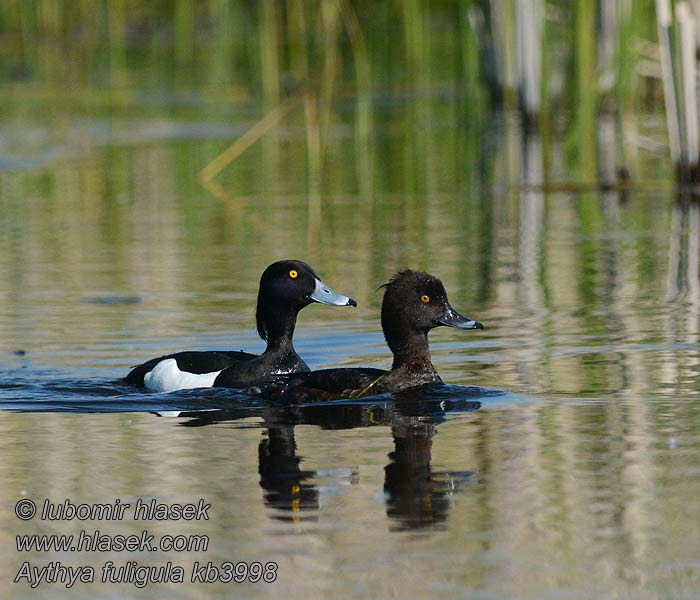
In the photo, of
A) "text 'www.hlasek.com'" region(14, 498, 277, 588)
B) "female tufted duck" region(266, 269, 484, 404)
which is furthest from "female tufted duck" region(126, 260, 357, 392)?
"text 'www.hlasek.com'" region(14, 498, 277, 588)

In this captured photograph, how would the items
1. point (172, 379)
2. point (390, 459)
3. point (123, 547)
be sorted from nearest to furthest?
point (123, 547) → point (390, 459) → point (172, 379)

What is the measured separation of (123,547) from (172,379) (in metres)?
3.43

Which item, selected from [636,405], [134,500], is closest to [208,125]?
[636,405]

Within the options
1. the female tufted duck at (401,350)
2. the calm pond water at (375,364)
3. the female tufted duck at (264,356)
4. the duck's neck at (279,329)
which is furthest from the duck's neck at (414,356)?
the duck's neck at (279,329)

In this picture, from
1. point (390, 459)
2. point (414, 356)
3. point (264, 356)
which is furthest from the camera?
point (264, 356)

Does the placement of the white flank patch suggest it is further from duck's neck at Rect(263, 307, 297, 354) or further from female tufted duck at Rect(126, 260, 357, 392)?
duck's neck at Rect(263, 307, 297, 354)

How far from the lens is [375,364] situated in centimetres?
1014

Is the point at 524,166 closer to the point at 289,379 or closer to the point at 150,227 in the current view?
the point at 150,227

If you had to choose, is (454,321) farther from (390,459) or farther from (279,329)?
(390,459)

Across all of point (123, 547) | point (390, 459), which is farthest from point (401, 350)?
point (123, 547)

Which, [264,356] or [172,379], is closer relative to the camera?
[172,379]

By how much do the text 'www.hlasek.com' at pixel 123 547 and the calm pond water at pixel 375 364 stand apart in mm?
41

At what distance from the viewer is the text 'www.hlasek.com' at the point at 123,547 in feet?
18.6

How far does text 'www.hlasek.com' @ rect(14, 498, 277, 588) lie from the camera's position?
18.6 ft
